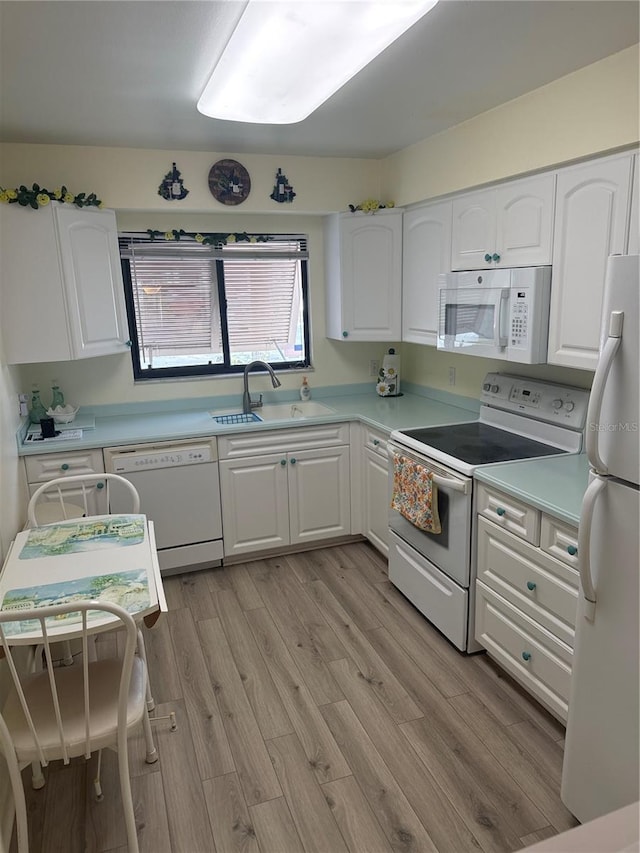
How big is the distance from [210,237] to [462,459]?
2.18 meters

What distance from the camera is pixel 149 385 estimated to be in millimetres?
3688

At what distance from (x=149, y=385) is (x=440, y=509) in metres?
2.05

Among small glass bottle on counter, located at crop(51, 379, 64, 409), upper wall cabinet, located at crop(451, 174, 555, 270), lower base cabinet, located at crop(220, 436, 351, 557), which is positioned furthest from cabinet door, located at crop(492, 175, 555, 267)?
small glass bottle on counter, located at crop(51, 379, 64, 409)

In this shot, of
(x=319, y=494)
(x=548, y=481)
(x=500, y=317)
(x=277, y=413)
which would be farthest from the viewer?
(x=277, y=413)

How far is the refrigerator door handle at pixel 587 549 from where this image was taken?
1596mm

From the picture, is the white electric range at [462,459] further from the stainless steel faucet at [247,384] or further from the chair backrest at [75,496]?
the chair backrest at [75,496]

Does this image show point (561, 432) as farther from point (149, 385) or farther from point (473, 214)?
point (149, 385)

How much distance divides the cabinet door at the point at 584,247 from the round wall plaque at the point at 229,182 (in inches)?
73.7

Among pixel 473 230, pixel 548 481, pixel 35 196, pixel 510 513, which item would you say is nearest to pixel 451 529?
pixel 510 513

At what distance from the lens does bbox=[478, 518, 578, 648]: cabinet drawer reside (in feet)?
6.70

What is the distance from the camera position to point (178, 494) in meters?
3.31

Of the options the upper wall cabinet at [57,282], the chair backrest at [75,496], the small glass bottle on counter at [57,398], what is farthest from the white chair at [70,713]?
the small glass bottle on counter at [57,398]

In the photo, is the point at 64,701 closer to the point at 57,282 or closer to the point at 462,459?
the point at 462,459

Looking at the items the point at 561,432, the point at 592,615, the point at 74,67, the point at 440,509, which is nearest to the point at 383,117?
the point at 74,67
